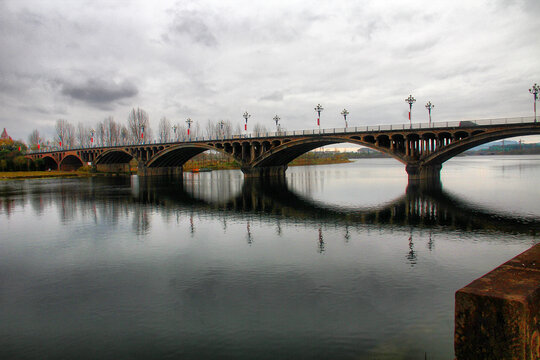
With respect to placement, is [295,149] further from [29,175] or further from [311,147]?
[29,175]

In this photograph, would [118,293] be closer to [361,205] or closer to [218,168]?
[361,205]

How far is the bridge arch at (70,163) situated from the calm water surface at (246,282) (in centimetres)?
10900

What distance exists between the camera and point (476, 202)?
38875mm

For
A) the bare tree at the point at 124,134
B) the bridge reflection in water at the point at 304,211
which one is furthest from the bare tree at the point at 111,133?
the bridge reflection in water at the point at 304,211

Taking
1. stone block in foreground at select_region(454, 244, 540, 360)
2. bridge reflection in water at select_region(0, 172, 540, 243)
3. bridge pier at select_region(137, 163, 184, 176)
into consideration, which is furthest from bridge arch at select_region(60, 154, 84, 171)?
stone block in foreground at select_region(454, 244, 540, 360)

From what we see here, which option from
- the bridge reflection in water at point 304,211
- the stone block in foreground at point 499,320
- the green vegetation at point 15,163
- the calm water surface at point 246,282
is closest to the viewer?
the stone block in foreground at point 499,320

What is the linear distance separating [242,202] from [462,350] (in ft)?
123

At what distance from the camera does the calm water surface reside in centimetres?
1050

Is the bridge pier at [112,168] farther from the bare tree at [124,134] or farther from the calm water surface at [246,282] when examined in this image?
the calm water surface at [246,282]

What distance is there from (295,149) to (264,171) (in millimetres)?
9901

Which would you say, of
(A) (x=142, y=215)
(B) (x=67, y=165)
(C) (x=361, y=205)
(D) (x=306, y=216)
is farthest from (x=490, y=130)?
(B) (x=67, y=165)

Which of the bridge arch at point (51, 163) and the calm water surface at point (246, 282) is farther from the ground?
the bridge arch at point (51, 163)

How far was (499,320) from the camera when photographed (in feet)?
18.9

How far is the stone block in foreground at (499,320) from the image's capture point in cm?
566
